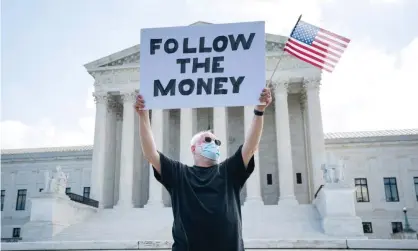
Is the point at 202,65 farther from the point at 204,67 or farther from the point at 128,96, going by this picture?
the point at 128,96

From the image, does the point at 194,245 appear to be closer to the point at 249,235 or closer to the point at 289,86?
the point at 249,235

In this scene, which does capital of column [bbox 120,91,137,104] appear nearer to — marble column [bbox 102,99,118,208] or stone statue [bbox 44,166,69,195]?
marble column [bbox 102,99,118,208]

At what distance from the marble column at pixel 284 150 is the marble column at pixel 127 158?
12.9 m

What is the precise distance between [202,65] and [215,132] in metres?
30.5

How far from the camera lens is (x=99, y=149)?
37250 mm

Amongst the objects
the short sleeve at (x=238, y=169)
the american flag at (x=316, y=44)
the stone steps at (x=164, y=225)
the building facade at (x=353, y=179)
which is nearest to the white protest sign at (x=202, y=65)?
the short sleeve at (x=238, y=169)

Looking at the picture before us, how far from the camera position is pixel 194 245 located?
13.5 feet

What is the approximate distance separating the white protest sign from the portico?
28.5 metres

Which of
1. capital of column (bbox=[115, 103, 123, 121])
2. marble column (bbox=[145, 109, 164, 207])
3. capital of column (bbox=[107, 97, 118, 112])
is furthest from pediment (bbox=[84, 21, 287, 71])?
marble column (bbox=[145, 109, 164, 207])

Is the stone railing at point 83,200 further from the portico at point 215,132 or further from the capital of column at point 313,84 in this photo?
the capital of column at point 313,84

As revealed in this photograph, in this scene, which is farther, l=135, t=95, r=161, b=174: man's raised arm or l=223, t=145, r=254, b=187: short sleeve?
l=135, t=95, r=161, b=174: man's raised arm

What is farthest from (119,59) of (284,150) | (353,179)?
(353,179)

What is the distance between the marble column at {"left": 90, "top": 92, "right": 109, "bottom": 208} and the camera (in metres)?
35.9

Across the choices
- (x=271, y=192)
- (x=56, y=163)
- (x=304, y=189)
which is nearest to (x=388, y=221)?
(x=304, y=189)
